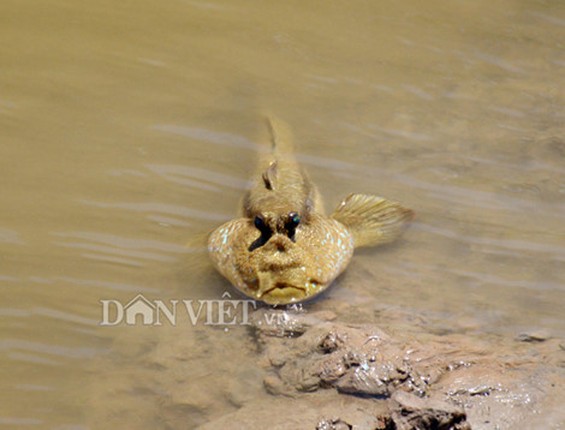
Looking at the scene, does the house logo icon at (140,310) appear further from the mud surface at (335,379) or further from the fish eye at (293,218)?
the fish eye at (293,218)

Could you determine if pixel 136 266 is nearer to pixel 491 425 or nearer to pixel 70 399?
pixel 70 399

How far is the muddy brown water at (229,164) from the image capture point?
4359mm

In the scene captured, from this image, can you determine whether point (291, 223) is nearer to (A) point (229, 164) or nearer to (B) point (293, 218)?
(B) point (293, 218)

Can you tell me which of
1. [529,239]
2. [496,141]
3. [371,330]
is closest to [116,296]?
[371,330]

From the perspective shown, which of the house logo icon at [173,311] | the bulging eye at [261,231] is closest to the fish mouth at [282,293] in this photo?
the house logo icon at [173,311]

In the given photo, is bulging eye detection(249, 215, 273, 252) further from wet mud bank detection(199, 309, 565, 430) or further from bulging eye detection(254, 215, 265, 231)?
wet mud bank detection(199, 309, 565, 430)

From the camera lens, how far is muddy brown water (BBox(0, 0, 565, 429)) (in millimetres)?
4359

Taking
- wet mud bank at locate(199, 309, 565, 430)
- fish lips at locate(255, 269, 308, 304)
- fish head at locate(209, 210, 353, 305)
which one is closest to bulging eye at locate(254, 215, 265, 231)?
fish head at locate(209, 210, 353, 305)

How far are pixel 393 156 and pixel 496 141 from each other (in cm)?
78

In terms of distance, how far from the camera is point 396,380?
3783 mm

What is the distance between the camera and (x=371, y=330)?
419 centimetres

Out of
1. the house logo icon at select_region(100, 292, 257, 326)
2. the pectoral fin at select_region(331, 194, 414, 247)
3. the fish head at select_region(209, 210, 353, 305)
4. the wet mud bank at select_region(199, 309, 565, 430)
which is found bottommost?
the wet mud bank at select_region(199, 309, 565, 430)

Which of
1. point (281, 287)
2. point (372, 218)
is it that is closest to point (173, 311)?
point (281, 287)

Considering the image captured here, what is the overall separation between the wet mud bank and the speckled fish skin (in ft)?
0.94
